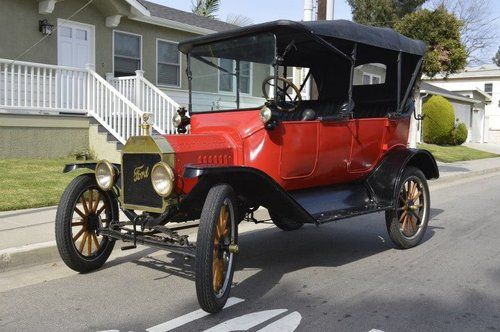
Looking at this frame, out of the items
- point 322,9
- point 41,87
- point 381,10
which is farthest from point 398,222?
point 381,10

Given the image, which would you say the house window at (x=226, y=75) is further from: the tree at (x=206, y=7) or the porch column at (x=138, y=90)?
the tree at (x=206, y=7)

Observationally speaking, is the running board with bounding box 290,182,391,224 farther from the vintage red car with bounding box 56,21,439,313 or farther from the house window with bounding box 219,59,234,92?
the house window with bounding box 219,59,234,92

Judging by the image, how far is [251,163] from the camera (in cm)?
508

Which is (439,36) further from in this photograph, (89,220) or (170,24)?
(89,220)

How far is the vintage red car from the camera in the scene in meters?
4.41

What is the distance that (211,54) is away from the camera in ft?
19.1

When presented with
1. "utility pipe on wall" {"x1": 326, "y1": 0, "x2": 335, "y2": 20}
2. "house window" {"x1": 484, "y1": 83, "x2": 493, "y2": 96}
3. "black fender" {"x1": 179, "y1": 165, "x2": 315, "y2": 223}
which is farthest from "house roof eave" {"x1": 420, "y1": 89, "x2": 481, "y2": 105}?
"black fender" {"x1": 179, "y1": 165, "x2": 315, "y2": 223}

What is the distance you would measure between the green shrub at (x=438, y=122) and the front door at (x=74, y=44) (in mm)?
20436

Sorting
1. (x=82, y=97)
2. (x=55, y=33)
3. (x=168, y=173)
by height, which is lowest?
(x=168, y=173)

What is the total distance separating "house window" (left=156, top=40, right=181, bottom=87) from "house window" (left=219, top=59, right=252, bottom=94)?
11.1m

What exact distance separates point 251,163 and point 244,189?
0.42m

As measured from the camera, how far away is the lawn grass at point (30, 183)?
8031mm

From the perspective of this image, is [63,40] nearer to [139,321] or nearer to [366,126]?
[366,126]

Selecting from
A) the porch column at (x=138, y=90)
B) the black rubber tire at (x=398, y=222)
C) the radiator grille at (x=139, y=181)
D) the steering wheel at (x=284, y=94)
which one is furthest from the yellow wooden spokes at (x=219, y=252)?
the porch column at (x=138, y=90)
